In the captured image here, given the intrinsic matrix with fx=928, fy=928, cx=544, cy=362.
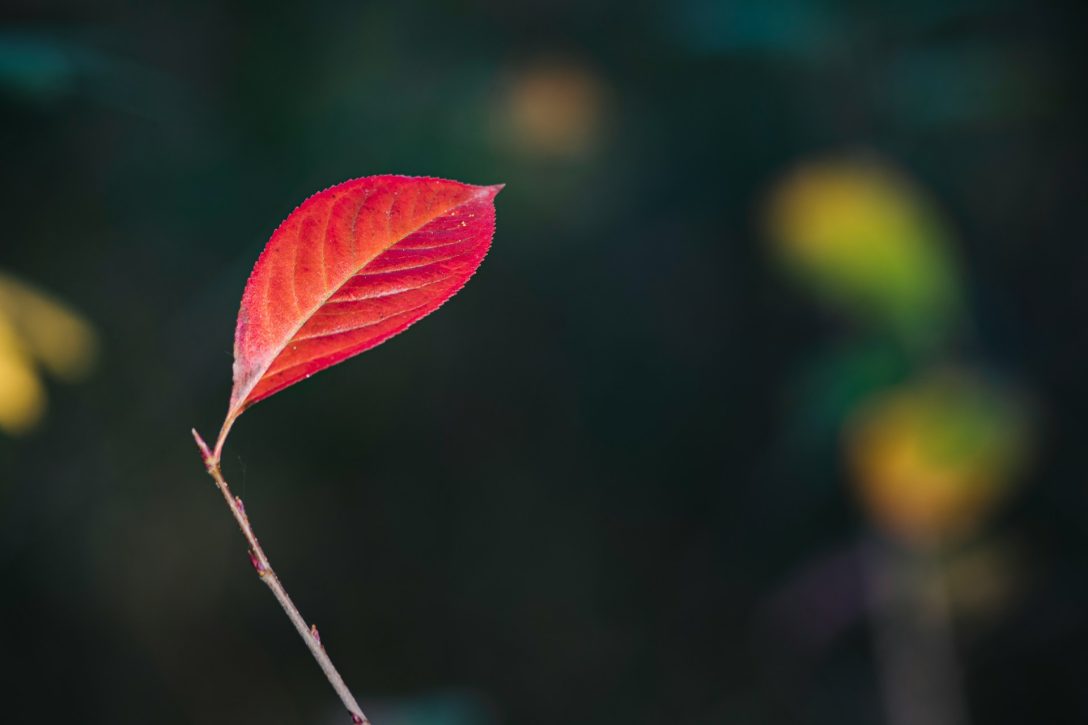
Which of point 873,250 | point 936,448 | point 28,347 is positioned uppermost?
point 28,347

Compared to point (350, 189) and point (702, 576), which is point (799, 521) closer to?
point (702, 576)

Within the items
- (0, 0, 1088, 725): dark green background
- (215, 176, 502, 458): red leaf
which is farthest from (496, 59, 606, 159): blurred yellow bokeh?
(215, 176, 502, 458): red leaf

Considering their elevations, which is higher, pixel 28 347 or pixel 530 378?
pixel 28 347

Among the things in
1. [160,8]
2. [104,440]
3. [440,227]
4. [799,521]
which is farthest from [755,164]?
[440,227]

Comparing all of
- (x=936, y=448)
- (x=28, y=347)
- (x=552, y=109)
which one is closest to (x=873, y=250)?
(x=936, y=448)

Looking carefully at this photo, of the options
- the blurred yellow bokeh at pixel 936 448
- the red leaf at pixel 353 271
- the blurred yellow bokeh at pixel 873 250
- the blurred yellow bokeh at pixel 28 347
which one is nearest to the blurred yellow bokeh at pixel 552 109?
the blurred yellow bokeh at pixel 873 250

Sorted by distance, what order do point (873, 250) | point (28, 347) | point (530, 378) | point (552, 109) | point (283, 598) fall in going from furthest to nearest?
point (530, 378) < point (552, 109) < point (873, 250) < point (28, 347) < point (283, 598)

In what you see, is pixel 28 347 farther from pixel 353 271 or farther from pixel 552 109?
pixel 552 109
